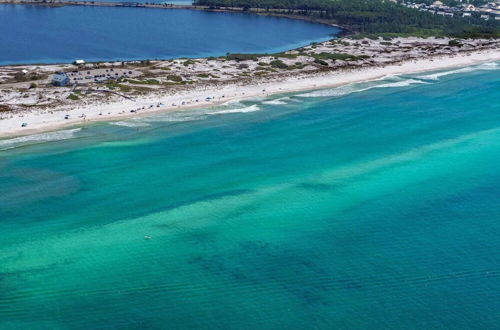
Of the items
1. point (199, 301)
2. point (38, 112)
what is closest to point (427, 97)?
point (38, 112)

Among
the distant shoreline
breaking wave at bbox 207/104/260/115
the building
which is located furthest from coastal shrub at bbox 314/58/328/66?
the distant shoreline

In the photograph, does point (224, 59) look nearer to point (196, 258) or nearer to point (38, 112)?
point (38, 112)

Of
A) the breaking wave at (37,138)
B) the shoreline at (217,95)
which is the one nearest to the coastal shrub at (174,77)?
the shoreline at (217,95)

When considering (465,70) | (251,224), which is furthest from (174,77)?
(465,70)

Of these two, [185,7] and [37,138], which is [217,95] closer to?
[37,138]

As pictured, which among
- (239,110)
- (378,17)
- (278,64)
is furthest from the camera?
(378,17)
